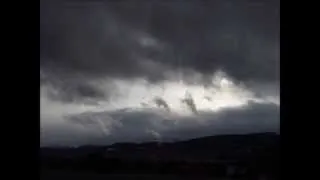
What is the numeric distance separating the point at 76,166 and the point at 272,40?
3.79 ft

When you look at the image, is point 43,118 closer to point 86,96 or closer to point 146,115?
point 86,96

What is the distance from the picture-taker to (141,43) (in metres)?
3.34

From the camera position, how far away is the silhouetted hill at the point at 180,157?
3.27 m

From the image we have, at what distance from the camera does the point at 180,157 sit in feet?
10.8

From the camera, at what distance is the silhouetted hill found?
3.27 m

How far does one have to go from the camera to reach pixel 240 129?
3248mm

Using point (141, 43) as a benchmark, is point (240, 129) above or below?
below
